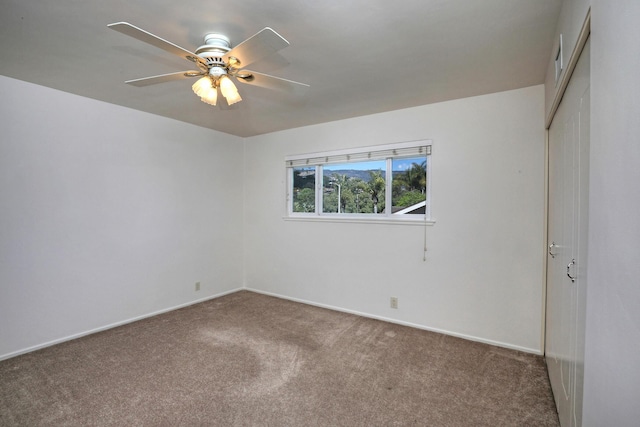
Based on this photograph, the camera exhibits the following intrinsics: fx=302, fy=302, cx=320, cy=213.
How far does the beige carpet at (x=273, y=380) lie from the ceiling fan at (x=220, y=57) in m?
2.06

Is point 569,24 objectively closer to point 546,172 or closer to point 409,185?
point 546,172

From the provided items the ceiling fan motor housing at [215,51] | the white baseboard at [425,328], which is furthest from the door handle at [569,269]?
the ceiling fan motor housing at [215,51]

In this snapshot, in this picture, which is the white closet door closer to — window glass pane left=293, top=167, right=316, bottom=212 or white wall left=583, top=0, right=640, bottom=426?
white wall left=583, top=0, right=640, bottom=426

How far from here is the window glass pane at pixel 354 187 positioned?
3625 millimetres

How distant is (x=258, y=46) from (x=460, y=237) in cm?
253

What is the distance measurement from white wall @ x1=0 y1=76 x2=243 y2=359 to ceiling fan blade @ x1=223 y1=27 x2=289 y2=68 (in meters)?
2.24

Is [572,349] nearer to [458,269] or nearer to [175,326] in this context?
[458,269]

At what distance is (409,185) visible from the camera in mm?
3387

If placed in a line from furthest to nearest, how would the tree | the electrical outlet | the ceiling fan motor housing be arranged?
the tree, the electrical outlet, the ceiling fan motor housing

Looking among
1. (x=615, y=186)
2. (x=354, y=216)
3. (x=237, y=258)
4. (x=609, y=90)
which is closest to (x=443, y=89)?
(x=354, y=216)

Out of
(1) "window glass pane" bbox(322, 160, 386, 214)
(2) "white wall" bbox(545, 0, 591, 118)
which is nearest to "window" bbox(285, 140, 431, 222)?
(1) "window glass pane" bbox(322, 160, 386, 214)

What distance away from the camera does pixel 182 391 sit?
214 centimetres

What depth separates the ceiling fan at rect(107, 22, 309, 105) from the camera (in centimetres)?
148

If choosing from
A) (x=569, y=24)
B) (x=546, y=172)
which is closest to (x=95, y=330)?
(x=569, y=24)
